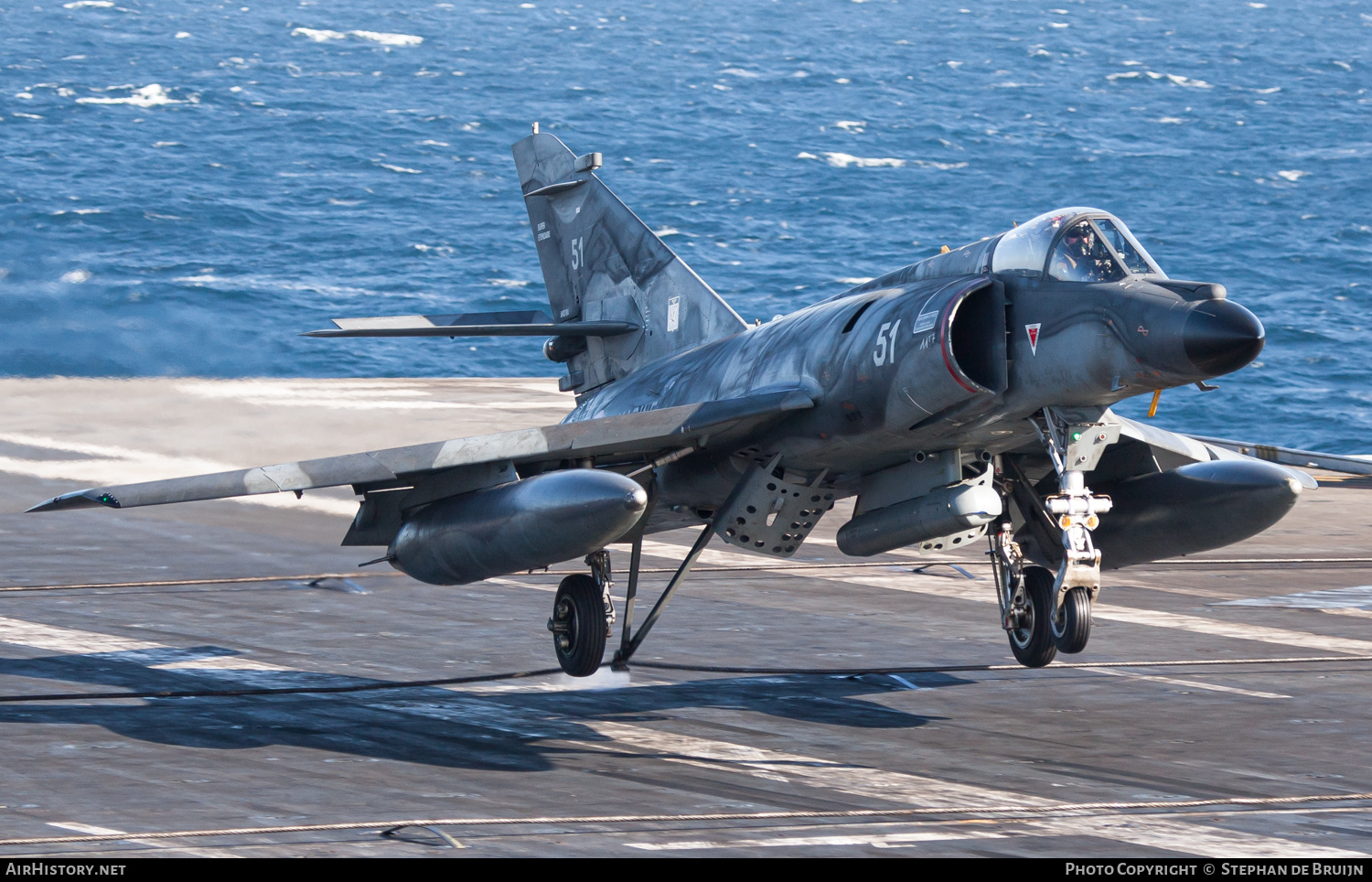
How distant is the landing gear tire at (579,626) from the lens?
15.0 metres

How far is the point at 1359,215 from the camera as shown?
79.8 metres

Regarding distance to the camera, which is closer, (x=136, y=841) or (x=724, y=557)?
(x=136, y=841)

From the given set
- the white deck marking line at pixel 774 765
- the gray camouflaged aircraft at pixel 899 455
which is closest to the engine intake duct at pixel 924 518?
the gray camouflaged aircraft at pixel 899 455

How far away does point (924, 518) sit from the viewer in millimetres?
13352

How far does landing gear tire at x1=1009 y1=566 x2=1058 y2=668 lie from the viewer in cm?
1357

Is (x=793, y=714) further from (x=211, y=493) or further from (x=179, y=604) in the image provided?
(x=179, y=604)

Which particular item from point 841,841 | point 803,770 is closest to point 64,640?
point 803,770

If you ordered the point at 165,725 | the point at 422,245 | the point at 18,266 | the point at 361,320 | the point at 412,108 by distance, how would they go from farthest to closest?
the point at 412,108, the point at 422,245, the point at 18,266, the point at 361,320, the point at 165,725

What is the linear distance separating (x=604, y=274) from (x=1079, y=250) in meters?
7.32

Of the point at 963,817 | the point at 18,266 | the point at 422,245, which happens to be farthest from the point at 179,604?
the point at 422,245

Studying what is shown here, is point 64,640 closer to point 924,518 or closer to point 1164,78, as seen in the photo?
point 924,518

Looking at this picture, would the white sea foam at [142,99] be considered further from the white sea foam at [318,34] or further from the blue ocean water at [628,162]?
the white sea foam at [318,34]

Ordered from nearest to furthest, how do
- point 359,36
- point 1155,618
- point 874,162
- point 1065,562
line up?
point 1065,562
point 1155,618
point 874,162
point 359,36

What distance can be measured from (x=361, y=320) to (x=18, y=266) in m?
52.1
